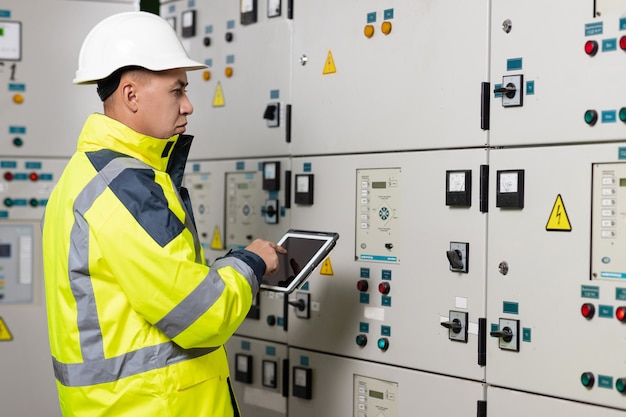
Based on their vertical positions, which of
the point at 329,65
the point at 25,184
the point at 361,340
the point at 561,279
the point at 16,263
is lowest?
the point at 361,340

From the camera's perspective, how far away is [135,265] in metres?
1.94

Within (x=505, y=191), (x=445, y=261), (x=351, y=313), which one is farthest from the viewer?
(x=351, y=313)

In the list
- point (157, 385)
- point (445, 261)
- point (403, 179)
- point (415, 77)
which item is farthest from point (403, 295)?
Result: point (157, 385)

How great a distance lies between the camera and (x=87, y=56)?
2.17 metres

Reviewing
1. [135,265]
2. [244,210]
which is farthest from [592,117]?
[244,210]

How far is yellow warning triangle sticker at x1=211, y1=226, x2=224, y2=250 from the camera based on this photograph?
11.3 feet

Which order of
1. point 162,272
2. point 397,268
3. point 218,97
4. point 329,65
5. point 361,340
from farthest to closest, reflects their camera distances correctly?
point 218,97
point 329,65
point 361,340
point 397,268
point 162,272

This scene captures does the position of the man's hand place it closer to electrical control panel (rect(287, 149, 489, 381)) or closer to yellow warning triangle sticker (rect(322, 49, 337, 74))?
electrical control panel (rect(287, 149, 489, 381))

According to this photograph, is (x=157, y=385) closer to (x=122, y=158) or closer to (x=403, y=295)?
(x=122, y=158)

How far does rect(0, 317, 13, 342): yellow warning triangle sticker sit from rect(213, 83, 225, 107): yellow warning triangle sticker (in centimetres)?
153

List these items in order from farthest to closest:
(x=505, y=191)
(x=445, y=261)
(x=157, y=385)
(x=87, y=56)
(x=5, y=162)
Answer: (x=5, y=162)
(x=445, y=261)
(x=505, y=191)
(x=87, y=56)
(x=157, y=385)

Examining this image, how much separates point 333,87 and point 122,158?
1116mm

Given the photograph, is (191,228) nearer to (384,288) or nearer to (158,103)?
(158,103)

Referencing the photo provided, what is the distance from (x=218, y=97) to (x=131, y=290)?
5.38 feet
